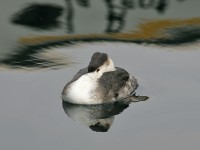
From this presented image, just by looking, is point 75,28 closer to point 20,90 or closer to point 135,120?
point 20,90

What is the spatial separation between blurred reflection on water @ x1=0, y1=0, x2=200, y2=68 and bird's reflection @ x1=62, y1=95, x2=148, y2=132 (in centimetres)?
233

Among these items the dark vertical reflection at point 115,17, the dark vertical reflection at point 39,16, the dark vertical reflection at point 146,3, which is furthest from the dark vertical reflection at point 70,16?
the dark vertical reflection at point 146,3

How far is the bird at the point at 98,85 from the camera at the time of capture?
12.4m

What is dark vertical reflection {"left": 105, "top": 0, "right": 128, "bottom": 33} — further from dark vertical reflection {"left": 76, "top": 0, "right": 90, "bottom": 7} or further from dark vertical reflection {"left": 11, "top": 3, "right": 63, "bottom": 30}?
dark vertical reflection {"left": 11, "top": 3, "right": 63, "bottom": 30}

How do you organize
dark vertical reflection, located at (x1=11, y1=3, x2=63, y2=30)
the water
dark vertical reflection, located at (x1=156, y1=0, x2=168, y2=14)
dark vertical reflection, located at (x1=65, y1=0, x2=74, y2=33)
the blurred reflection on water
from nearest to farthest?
1. the water
2. the blurred reflection on water
3. dark vertical reflection, located at (x1=65, y1=0, x2=74, y2=33)
4. dark vertical reflection, located at (x1=11, y1=3, x2=63, y2=30)
5. dark vertical reflection, located at (x1=156, y1=0, x2=168, y2=14)

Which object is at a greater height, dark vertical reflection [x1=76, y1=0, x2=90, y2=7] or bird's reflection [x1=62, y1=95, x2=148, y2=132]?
dark vertical reflection [x1=76, y1=0, x2=90, y2=7]

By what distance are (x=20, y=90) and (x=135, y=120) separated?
2.13 m

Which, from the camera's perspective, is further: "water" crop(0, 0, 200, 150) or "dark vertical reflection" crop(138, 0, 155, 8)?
"dark vertical reflection" crop(138, 0, 155, 8)

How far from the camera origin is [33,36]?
15438mm

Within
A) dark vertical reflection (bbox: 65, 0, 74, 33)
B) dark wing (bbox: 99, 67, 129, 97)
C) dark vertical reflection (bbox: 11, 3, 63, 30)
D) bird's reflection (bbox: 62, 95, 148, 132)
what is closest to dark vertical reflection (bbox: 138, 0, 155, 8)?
dark vertical reflection (bbox: 65, 0, 74, 33)

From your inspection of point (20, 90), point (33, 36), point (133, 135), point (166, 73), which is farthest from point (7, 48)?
point (133, 135)

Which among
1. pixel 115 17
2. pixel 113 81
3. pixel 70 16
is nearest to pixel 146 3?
pixel 115 17

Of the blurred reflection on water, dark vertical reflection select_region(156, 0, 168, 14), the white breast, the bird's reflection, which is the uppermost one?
dark vertical reflection select_region(156, 0, 168, 14)

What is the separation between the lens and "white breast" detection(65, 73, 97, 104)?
12406mm
